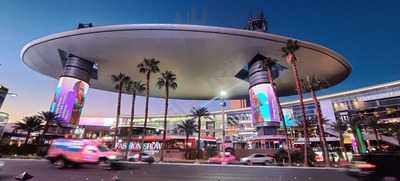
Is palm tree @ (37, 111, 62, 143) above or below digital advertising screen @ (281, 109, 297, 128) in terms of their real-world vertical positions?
below

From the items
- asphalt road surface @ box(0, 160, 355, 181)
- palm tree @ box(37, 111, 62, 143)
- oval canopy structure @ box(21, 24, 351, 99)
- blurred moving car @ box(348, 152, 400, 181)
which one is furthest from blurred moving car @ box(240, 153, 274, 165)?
palm tree @ box(37, 111, 62, 143)

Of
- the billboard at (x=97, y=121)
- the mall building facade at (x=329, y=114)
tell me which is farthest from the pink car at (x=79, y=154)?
the billboard at (x=97, y=121)

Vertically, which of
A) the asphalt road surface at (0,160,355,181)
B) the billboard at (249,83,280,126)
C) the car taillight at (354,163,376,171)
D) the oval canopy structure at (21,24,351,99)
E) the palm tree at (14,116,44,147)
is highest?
the oval canopy structure at (21,24,351,99)

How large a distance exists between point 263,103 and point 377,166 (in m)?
43.6

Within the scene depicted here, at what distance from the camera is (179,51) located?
5209 centimetres

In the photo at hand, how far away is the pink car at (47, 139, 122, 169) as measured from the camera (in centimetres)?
1538

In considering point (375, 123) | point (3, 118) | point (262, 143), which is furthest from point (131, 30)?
point (375, 123)

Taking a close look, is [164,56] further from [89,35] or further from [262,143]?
[262,143]

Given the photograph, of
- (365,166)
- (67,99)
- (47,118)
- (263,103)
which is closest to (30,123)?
(47,118)

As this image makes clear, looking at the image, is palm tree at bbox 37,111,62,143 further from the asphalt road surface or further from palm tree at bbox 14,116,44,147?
the asphalt road surface

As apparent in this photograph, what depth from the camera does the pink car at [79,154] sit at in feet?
50.4

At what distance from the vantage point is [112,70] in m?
61.2

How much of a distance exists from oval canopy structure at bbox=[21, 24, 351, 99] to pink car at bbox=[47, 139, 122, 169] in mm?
33930

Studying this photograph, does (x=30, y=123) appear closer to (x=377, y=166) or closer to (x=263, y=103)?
(x=263, y=103)
